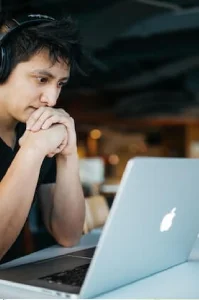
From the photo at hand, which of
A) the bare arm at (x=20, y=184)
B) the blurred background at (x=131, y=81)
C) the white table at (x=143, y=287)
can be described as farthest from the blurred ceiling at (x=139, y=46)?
the white table at (x=143, y=287)

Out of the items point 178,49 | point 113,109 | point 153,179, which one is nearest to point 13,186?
point 153,179

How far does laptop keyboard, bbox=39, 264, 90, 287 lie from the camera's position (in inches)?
44.8

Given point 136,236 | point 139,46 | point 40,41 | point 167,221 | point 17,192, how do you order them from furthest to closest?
1. point 139,46
2. point 40,41
3. point 17,192
4. point 167,221
5. point 136,236

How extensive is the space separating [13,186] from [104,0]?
2698 millimetres

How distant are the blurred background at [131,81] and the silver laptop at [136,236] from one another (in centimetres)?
89

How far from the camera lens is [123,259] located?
43.0 inches

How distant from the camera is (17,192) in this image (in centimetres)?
135

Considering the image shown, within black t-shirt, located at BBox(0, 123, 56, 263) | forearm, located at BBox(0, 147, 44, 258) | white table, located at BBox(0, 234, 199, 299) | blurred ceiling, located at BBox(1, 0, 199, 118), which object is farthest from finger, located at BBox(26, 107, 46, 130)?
blurred ceiling, located at BBox(1, 0, 199, 118)

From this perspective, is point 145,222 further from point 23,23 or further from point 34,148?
point 23,23

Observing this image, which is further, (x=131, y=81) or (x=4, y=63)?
(x=131, y=81)

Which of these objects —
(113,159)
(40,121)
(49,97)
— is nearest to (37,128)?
(40,121)

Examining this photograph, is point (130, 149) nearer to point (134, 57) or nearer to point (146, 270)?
point (134, 57)

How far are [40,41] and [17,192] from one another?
0.50m

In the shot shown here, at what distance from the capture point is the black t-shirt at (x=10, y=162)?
5.44 ft
